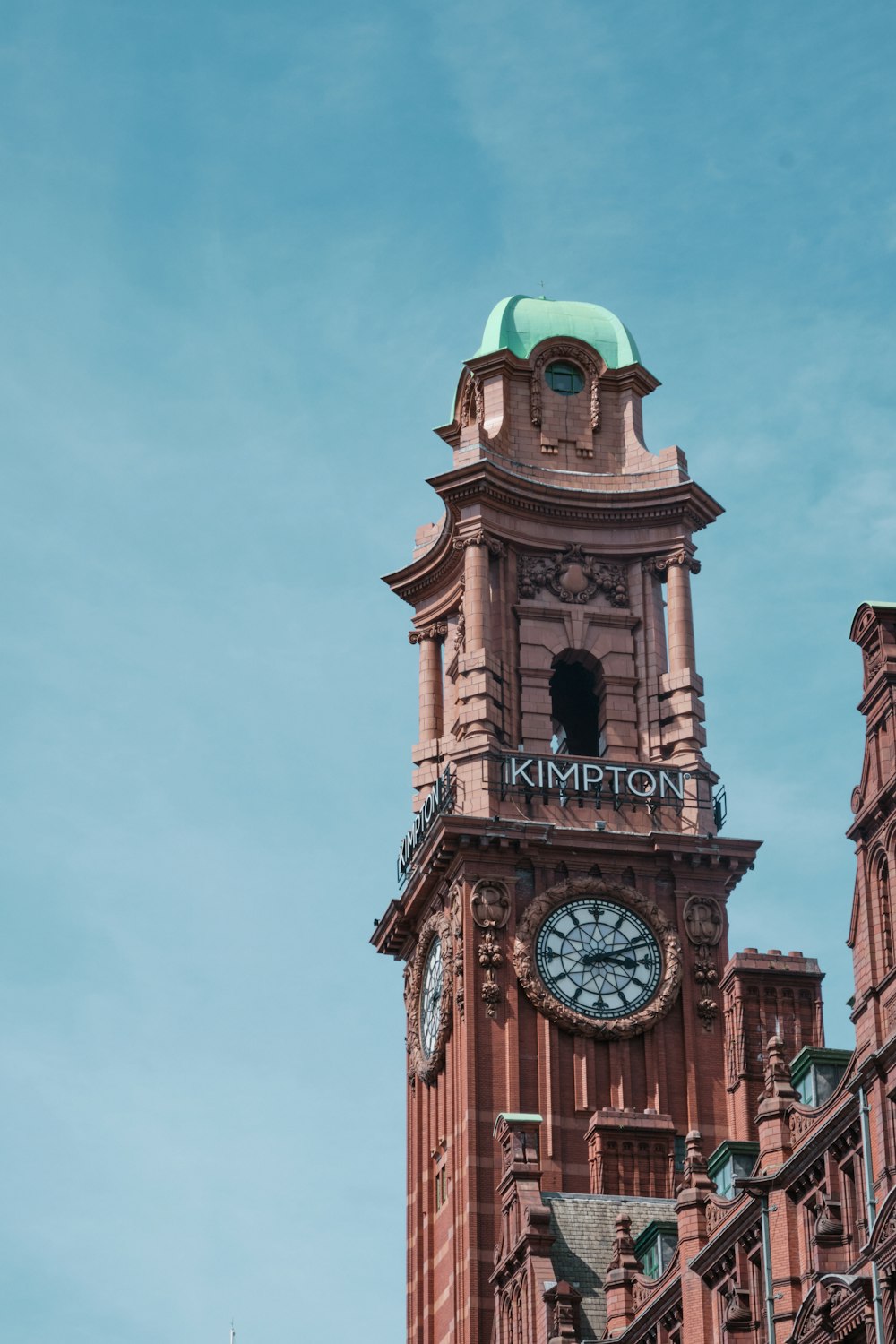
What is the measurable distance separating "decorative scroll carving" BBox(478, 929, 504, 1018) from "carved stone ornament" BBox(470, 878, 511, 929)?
44 centimetres

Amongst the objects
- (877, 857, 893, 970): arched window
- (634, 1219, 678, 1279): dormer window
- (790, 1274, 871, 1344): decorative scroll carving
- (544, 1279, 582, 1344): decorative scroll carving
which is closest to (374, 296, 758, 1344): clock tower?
(544, 1279, 582, 1344): decorative scroll carving

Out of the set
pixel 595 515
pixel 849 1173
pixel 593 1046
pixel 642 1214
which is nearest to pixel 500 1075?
pixel 593 1046

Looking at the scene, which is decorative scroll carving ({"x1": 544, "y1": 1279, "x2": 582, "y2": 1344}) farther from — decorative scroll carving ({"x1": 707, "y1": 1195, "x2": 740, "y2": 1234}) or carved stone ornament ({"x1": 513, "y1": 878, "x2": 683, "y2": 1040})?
carved stone ornament ({"x1": 513, "y1": 878, "x2": 683, "y2": 1040})

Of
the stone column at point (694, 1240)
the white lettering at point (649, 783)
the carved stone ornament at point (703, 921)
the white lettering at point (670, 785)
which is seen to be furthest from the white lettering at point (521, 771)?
the stone column at point (694, 1240)

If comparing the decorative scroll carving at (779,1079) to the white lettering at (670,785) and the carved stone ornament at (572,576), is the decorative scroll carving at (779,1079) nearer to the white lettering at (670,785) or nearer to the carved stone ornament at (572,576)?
the white lettering at (670,785)

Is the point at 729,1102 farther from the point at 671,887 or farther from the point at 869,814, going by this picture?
the point at 869,814

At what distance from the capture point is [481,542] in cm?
10169

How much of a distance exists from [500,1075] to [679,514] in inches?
895

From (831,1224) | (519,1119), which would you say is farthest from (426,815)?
(831,1224)

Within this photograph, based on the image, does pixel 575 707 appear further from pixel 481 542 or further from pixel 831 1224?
pixel 831 1224

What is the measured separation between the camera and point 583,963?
310 ft

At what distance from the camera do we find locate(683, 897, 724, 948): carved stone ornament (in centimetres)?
9506

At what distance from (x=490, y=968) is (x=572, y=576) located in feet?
53.7

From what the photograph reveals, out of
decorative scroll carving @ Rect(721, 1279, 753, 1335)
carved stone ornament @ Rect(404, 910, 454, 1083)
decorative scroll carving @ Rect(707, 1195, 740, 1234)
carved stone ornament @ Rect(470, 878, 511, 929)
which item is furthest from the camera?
carved stone ornament @ Rect(404, 910, 454, 1083)
